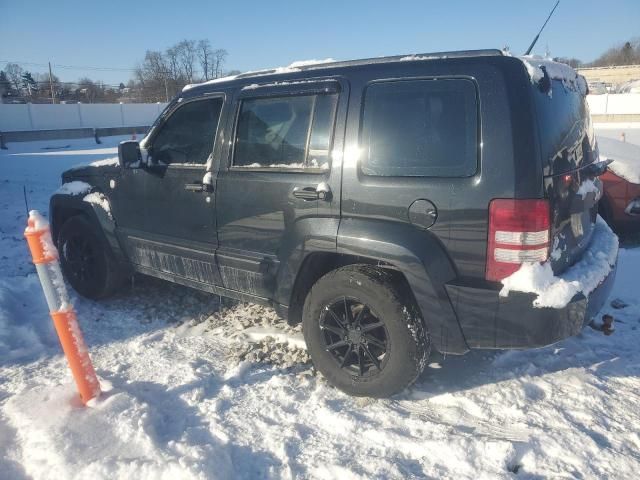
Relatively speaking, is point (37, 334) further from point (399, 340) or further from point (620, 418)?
point (620, 418)

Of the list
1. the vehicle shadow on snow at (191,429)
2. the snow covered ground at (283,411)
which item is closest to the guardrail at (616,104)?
the snow covered ground at (283,411)

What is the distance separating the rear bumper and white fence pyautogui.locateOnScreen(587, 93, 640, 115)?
3407cm

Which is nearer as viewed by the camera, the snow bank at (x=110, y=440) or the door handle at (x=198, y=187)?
the snow bank at (x=110, y=440)

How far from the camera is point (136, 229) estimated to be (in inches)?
166

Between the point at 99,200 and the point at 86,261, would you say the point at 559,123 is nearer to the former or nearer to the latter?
the point at 99,200

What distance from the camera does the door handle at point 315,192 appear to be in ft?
9.70

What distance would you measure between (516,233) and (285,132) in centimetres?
161

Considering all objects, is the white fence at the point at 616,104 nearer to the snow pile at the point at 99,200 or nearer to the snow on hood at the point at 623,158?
the snow on hood at the point at 623,158

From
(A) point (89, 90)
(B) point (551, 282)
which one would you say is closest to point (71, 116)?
(A) point (89, 90)

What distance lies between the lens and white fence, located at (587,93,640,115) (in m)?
31.5

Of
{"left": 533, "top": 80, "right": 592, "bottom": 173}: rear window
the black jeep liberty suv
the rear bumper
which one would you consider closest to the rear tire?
the black jeep liberty suv

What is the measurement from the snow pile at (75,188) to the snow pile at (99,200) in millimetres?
84

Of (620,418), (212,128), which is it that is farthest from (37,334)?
(620,418)

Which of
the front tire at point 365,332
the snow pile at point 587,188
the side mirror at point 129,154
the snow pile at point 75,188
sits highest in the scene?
the side mirror at point 129,154
